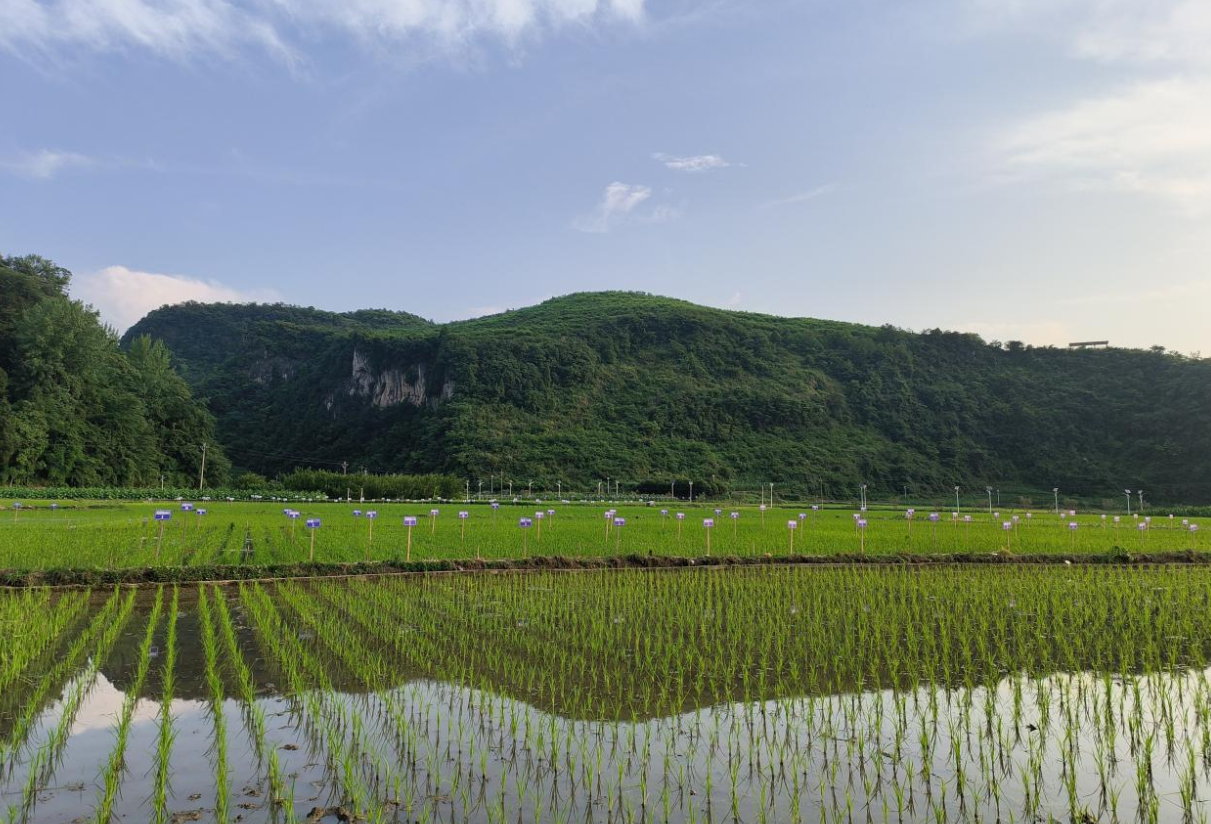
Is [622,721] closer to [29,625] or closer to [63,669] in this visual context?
[63,669]

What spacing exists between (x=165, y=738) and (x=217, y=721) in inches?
20.5

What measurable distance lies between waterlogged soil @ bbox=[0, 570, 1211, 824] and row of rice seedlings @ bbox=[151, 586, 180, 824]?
0.12ft

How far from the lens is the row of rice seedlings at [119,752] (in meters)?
4.11

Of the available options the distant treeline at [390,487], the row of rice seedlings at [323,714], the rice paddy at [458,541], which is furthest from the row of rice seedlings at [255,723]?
the distant treeline at [390,487]

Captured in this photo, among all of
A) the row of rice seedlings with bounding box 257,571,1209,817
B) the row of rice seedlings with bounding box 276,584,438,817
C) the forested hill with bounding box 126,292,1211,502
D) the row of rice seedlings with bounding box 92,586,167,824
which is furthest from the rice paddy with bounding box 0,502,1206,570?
the forested hill with bounding box 126,292,1211,502

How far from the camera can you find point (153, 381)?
225ft

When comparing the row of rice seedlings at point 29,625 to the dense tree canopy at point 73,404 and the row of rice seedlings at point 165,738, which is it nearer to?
the row of rice seedlings at point 165,738

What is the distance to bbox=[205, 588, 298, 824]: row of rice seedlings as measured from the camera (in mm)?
4330

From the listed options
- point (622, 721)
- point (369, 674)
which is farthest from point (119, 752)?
point (622, 721)

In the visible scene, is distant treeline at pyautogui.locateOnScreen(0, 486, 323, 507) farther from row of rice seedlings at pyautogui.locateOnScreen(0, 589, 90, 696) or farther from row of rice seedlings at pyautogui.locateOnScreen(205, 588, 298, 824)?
row of rice seedlings at pyautogui.locateOnScreen(205, 588, 298, 824)

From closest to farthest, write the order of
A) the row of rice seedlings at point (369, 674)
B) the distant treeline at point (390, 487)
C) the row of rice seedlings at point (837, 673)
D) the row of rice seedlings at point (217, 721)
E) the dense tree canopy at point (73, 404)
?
the row of rice seedlings at point (217, 721)
the row of rice seedlings at point (369, 674)
the row of rice seedlings at point (837, 673)
the dense tree canopy at point (73, 404)
the distant treeline at point (390, 487)

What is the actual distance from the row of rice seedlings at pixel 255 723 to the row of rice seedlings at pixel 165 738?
12.8 inches

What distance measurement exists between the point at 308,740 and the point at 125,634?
4.91 meters

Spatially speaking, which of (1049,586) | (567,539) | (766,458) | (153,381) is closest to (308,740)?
(1049,586)
